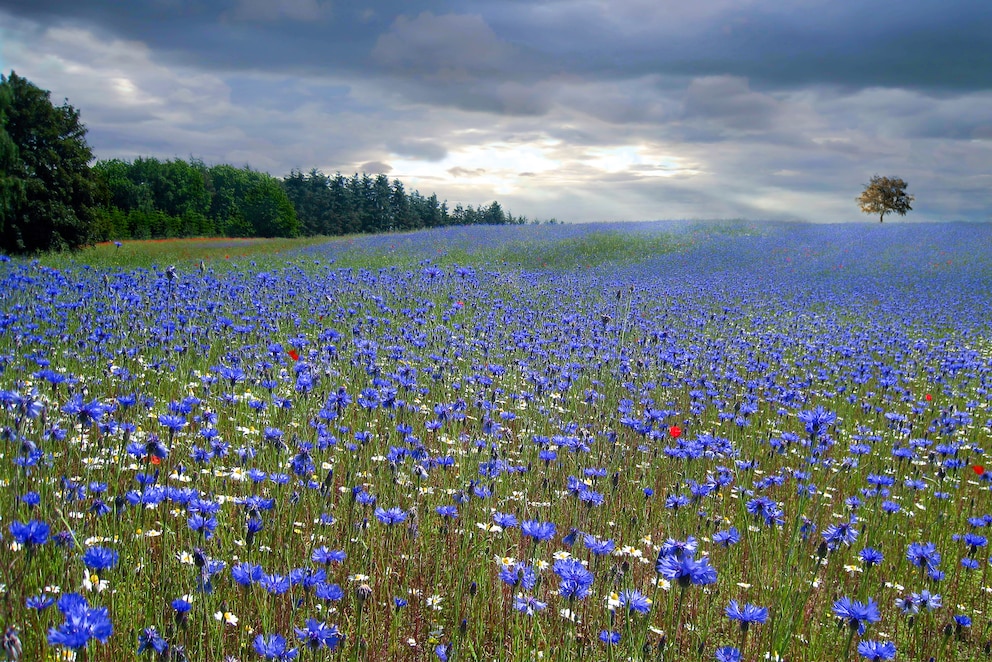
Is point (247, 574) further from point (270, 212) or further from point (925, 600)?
point (270, 212)

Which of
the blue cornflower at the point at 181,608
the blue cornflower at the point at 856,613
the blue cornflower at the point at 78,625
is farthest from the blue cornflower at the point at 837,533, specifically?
the blue cornflower at the point at 78,625

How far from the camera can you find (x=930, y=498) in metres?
4.25

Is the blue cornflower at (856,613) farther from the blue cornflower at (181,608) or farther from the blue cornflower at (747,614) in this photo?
the blue cornflower at (181,608)

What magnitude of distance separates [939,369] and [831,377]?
1463 millimetres

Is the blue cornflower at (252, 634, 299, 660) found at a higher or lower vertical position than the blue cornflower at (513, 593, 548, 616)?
higher

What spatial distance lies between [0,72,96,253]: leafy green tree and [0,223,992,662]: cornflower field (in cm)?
1454

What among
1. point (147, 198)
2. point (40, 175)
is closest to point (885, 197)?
point (40, 175)

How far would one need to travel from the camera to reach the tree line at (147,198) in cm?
2086

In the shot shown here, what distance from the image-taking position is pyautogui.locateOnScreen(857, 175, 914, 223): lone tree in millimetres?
38812

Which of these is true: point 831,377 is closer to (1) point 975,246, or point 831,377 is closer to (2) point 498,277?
(2) point 498,277

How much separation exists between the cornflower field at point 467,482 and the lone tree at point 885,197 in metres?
35.0

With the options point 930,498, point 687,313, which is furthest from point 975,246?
point 930,498

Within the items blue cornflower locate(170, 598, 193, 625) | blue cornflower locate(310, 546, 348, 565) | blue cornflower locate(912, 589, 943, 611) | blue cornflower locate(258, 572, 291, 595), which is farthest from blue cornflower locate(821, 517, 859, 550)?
blue cornflower locate(170, 598, 193, 625)

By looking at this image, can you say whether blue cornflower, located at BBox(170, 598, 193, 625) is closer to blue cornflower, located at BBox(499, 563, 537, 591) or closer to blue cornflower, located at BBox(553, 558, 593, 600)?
blue cornflower, located at BBox(499, 563, 537, 591)
